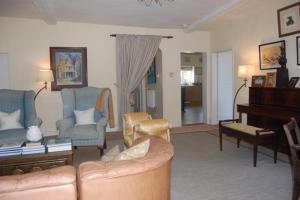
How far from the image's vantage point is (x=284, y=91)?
4156mm

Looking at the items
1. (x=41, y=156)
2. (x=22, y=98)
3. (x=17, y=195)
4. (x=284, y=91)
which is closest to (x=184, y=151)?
(x=284, y=91)

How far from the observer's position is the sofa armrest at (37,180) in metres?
1.31

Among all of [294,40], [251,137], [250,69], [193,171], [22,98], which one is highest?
[294,40]

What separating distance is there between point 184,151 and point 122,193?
3.24 m

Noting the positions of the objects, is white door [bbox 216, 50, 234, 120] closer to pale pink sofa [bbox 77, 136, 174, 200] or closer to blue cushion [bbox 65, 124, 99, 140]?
blue cushion [bbox 65, 124, 99, 140]

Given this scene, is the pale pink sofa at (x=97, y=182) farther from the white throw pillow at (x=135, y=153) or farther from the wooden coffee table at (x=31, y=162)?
the wooden coffee table at (x=31, y=162)

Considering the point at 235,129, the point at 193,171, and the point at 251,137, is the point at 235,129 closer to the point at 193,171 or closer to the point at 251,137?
the point at 251,137

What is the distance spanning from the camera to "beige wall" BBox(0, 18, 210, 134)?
18.1 ft

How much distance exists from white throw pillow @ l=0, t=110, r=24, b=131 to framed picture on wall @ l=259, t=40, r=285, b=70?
4580mm

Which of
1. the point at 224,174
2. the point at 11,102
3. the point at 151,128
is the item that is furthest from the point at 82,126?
the point at 224,174

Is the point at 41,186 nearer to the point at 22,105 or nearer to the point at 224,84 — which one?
the point at 22,105

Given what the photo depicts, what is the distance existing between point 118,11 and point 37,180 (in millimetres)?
4187

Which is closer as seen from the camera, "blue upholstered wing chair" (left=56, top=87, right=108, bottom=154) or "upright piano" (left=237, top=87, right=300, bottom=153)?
"upright piano" (left=237, top=87, right=300, bottom=153)

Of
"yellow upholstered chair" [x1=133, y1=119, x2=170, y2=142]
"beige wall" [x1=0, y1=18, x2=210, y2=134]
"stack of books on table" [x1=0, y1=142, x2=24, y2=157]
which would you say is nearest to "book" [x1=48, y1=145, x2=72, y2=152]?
"stack of books on table" [x1=0, y1=142, x2=24, y2=157]
